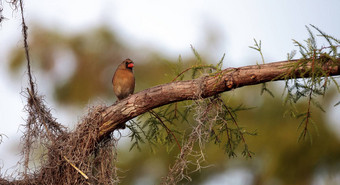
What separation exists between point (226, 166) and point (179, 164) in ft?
22.7

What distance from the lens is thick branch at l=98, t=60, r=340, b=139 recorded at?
3.46m

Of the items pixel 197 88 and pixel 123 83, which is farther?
pixel 123 83

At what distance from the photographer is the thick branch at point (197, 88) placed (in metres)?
3.46

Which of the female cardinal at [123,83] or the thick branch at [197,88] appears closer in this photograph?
the thick branch at [197,88]

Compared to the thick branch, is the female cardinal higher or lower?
higher

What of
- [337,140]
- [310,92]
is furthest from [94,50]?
[310,92]

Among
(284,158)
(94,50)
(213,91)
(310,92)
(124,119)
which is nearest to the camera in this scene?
(310,92)

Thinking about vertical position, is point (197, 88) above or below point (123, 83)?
below

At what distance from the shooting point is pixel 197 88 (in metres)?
3.67

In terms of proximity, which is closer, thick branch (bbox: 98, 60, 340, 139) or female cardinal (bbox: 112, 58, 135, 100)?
thick branch (bbox: 98, 60, 340, 139)

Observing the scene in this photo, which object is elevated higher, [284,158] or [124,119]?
[124,119]

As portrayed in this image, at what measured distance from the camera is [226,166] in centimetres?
1048

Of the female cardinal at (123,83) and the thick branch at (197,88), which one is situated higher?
the female cardinal at (123,83)

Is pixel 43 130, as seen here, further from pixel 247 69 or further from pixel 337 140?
pixel 337 140
